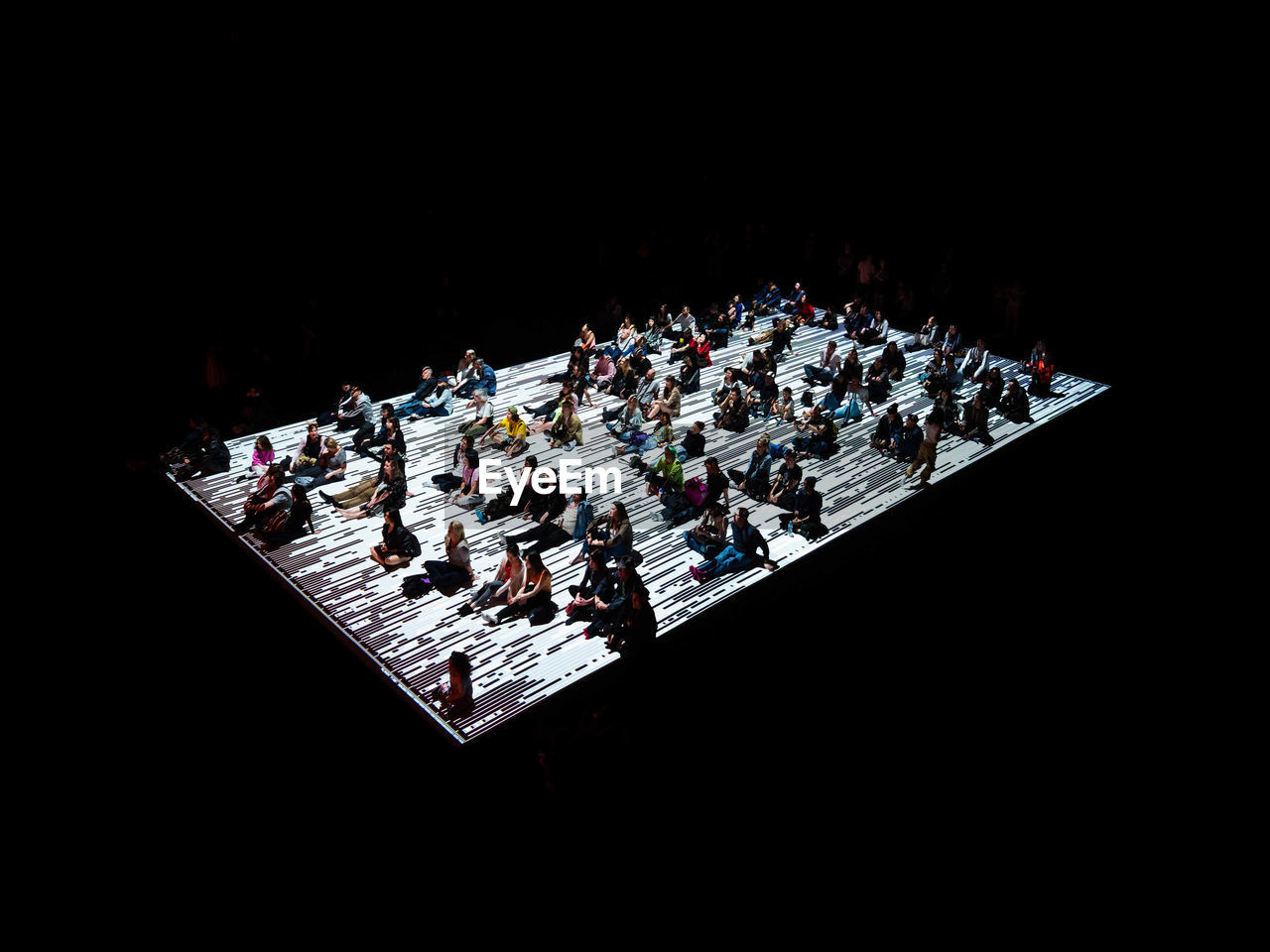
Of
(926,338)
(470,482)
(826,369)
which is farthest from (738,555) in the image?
(926,338)

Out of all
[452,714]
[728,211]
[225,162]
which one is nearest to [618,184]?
[728,211]

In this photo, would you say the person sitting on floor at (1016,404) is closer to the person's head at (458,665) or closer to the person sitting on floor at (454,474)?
the person sitting on floor at (454,474)

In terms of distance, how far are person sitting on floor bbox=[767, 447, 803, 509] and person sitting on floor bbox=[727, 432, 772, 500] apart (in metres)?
0.13

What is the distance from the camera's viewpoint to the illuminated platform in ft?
25.2

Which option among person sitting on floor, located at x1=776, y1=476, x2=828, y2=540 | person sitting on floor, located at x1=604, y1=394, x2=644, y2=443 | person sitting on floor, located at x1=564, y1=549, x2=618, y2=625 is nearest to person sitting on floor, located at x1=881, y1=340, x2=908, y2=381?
person sitting on floor, located at x1=604, y1=394, x2=644, y2=443

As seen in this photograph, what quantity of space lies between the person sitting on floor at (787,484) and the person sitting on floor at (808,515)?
14.1 inches

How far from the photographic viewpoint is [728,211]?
871 inches

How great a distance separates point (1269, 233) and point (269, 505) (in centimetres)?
1817

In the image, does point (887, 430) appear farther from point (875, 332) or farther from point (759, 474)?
point (875, 332)

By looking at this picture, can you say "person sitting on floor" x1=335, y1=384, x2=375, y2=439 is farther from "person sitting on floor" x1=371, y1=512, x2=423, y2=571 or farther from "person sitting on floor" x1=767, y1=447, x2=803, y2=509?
"person sitting on floor" x1=767, y1=447, x2=803, y2=509

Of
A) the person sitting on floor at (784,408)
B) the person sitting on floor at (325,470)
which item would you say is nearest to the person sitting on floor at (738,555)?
the person sitting on floor at (784,408)

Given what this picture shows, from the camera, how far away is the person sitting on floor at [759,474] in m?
10.7

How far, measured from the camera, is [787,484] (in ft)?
34.3

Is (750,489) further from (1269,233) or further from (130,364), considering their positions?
(1269,233)
